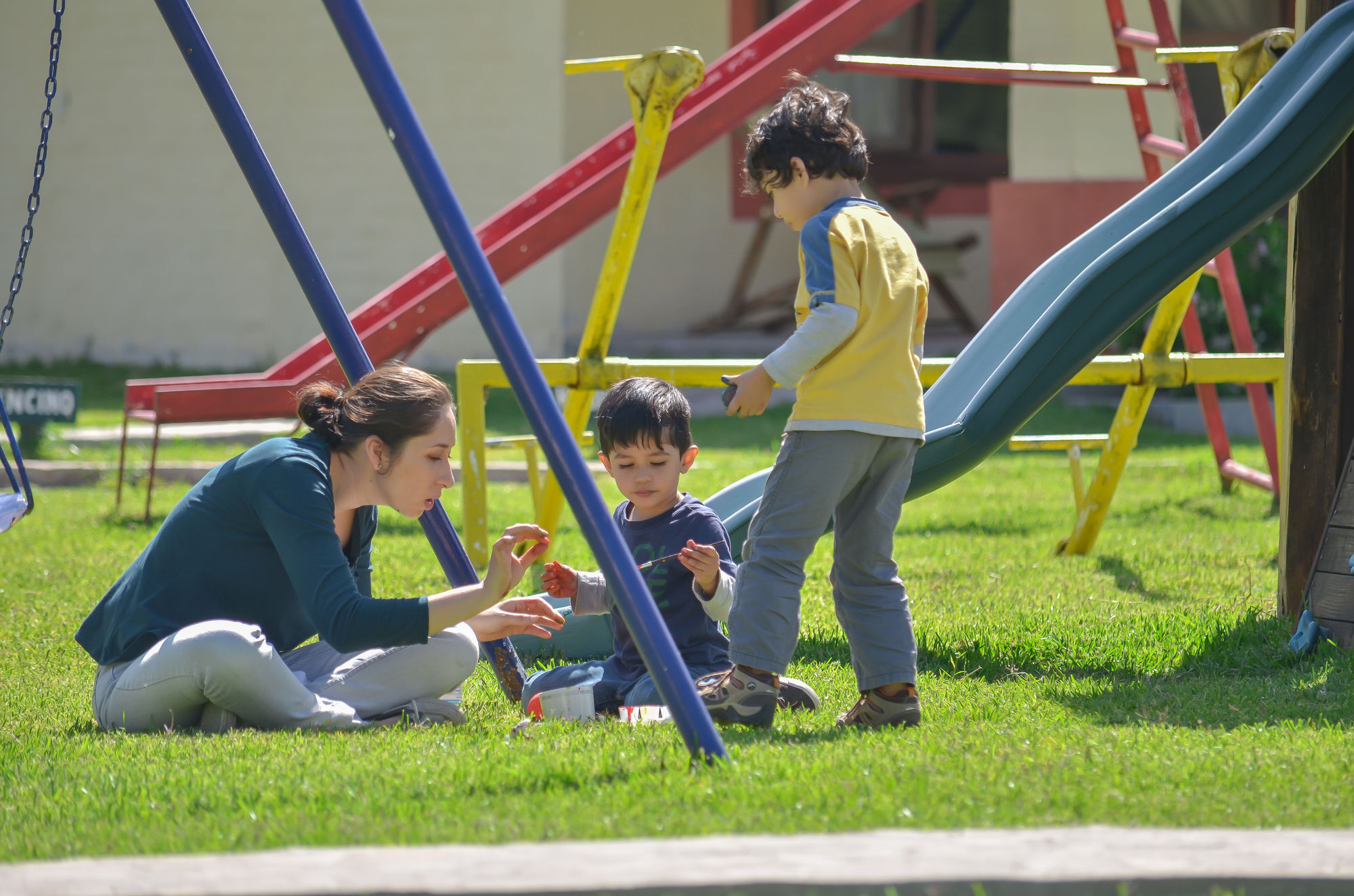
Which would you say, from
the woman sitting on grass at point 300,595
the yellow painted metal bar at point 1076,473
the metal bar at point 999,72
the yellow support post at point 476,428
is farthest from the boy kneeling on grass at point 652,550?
the yellow painted metal bar at point 1076,473

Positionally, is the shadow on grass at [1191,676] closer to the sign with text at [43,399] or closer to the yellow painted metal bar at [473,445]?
the yellow painted metal bar at [473,445]

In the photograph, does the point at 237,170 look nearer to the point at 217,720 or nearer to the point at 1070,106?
the point at 1070,106

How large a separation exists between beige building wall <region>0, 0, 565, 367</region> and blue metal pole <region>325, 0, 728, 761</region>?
8.91 metres

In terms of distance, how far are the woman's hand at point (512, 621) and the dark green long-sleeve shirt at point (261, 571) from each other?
22cm

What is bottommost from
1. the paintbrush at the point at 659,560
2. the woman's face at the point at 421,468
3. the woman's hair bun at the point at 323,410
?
the paintbrush at the point at 659,560

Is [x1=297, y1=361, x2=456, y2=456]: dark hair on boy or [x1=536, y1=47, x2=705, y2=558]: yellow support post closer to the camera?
[x1=297, y1=361, x2=456, y2=456]: dark hair on boy

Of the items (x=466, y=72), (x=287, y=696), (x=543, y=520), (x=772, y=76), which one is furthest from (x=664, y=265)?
(x=287, y=696)

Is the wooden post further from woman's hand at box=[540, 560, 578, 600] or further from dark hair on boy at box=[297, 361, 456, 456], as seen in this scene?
dark hair on boy at box=[297, 361, 456, 456]

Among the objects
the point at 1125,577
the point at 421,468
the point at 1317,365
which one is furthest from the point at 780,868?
the point at 1125,577

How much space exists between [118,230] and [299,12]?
98.6 inches

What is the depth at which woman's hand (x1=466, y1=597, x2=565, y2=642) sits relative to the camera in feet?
10.6

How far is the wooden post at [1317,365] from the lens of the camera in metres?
4.07

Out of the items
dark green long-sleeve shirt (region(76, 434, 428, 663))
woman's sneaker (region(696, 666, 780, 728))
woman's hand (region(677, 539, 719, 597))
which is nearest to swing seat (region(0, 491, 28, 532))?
dark green long-sleeve shirt (region(76, 434, 428, 663))

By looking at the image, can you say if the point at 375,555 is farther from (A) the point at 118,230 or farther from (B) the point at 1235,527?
(A) the point at 118,230
